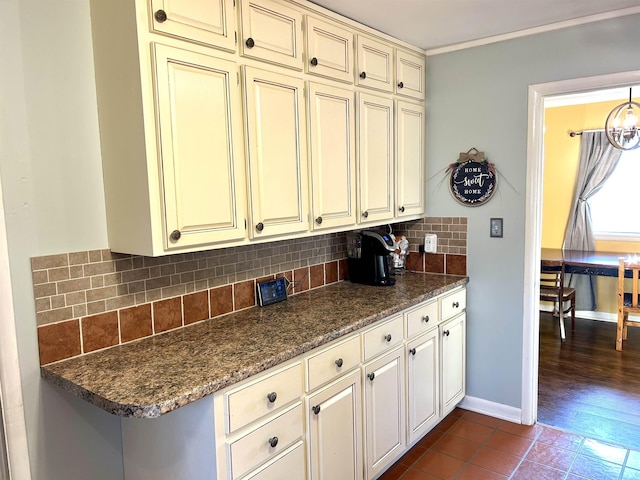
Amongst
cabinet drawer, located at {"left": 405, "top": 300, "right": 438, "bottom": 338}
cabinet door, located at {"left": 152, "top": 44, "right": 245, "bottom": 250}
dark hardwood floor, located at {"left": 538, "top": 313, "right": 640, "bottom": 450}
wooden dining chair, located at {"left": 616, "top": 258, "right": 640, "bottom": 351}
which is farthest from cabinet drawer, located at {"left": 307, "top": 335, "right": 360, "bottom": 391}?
wooden dining chair, located at {"left": 616, "top": 258, "right": 640, "bottom": 351}

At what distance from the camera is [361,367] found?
2.12m

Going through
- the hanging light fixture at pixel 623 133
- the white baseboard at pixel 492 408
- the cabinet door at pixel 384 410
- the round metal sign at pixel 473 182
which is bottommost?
the white baseboard at pixel 492 408

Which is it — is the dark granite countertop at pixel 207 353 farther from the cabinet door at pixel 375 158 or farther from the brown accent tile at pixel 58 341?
the cabinet door at pixel 375 158

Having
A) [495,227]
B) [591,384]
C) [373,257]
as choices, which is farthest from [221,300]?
[591,384]

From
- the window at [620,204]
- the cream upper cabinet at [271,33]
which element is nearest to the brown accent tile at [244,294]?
the cream upper cabinet at [271,33]

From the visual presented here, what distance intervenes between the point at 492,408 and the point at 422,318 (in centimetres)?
97

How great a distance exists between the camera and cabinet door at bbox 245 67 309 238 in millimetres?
1904

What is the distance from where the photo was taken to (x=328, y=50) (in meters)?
2.25

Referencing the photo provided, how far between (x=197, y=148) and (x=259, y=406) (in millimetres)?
930

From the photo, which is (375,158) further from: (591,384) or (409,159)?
(591,384)

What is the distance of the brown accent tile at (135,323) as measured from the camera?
1.79 metres

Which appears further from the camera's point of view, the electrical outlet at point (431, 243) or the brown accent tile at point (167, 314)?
the electrical outlet at point (431, 243)

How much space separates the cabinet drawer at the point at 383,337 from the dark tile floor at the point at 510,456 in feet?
2.30

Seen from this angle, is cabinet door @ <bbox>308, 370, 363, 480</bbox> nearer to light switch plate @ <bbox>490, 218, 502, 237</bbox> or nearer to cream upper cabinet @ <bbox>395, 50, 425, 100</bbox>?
light switch plate @ <bbox>490, 218, 502, 237</bbox>
